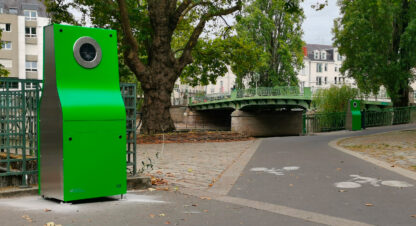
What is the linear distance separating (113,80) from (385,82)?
30.0 metres

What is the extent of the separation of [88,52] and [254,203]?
8.95 feet

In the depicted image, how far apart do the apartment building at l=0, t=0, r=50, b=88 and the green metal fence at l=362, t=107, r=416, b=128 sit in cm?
4001

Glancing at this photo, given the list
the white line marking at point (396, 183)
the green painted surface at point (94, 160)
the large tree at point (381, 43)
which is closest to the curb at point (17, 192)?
the green painted surface at point (94, 160)

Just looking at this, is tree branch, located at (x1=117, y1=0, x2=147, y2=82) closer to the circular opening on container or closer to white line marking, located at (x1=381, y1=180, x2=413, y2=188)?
the circular opening on container

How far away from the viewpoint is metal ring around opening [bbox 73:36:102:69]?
5426 millimetres

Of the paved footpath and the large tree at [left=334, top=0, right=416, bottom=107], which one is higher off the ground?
the large tree at [left=334, top=0, right=416, bottom=107]

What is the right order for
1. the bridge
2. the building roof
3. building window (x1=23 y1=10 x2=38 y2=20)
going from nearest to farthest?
the bridge < building window (x1=23 y1=10 x2=38 y2=20) < the building roof

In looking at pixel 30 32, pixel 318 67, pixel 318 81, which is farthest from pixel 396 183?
pixel 318 67

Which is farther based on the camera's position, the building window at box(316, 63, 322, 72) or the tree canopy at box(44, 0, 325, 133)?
the building window at box(316, 63, 322, 72)

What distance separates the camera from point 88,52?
5.55 meters

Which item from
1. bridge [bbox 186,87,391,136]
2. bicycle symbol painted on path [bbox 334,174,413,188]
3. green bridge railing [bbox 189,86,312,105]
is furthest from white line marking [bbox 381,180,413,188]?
green bridge railing [bbox 189,86,312,105]

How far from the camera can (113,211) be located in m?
5.16

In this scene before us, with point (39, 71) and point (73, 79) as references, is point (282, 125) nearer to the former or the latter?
point (39, 71)

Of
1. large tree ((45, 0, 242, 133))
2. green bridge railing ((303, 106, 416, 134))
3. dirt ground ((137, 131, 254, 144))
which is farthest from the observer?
green bridge railing ((303, 106, 416, 134))
